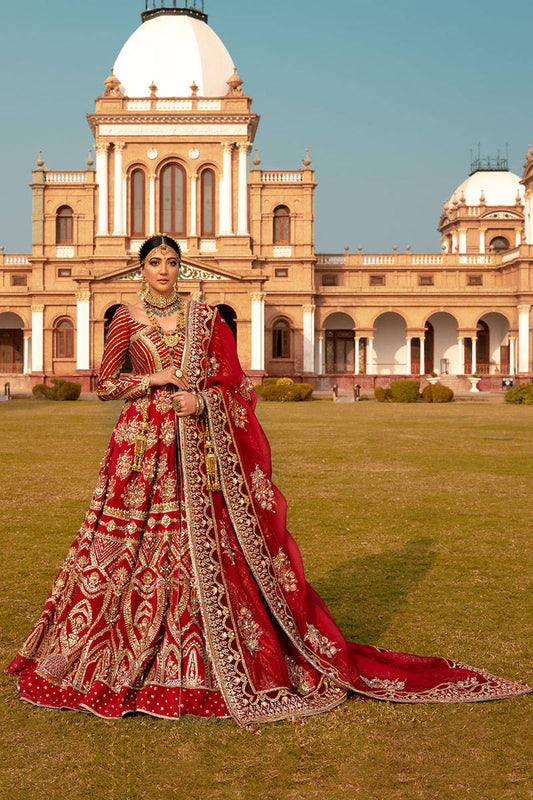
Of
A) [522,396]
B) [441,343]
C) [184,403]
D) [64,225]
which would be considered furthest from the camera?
[441,343]

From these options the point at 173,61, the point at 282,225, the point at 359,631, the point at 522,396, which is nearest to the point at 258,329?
the point at 282,225

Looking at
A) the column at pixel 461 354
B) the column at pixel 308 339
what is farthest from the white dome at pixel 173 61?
the column at pixel 461 354

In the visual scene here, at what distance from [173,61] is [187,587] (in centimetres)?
4259

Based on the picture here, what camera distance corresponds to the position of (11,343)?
4556 cm

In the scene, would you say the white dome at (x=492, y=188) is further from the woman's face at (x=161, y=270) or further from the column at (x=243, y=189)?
the woman's face at (x=161, y=270)

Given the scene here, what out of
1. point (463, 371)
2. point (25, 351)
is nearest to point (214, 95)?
point (25, 351)

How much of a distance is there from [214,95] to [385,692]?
4193 centimetres

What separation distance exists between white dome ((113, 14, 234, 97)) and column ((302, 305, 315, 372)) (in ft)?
40.0

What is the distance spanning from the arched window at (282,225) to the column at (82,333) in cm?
1043

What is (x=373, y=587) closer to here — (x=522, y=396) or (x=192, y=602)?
(x=192, y=602)

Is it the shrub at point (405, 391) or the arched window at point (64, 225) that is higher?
the arched window at point (64, 225)

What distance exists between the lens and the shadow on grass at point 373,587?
502 cm

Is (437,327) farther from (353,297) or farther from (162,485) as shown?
(162,485)

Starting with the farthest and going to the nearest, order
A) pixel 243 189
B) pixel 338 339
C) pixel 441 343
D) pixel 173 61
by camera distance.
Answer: pixel 441 343 < pixel 338 339 < pixel 173 61 < pixel 243 189
